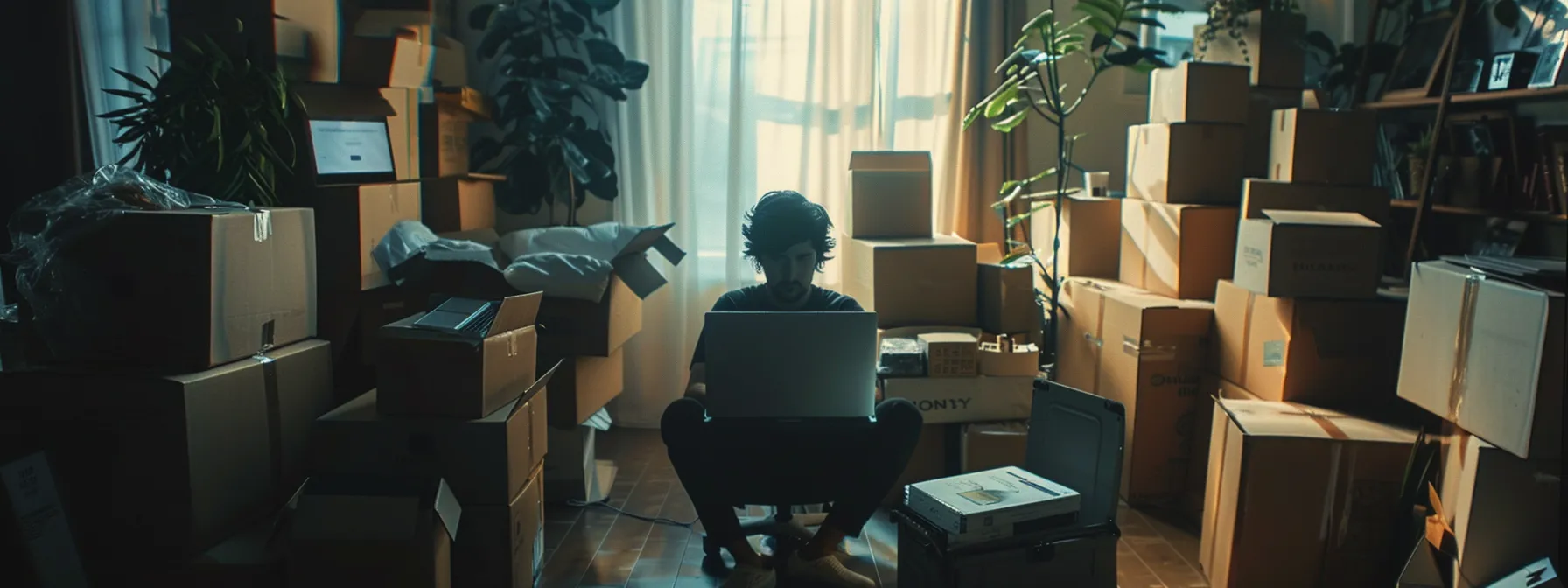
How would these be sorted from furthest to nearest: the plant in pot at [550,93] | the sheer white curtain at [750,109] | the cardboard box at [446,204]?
the sheer white curtain at [750,109]
the plant in pot at [550,93]
the cardboard box at [446,204]

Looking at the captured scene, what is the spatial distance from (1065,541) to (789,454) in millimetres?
618

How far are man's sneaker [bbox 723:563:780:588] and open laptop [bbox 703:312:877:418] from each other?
0.39 metres

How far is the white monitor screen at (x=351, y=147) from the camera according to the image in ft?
8.32

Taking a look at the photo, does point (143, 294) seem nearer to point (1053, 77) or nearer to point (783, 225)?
point (783, 225)

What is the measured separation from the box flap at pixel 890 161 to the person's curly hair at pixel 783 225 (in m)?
0.78

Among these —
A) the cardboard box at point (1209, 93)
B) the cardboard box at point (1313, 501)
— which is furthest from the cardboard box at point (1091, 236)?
the cardboard box at point (1313, 501)

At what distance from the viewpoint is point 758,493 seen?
7.25 ft

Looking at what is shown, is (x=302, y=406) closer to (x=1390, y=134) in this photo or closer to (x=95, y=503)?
(x=95, y=503)

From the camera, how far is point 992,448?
2.64m

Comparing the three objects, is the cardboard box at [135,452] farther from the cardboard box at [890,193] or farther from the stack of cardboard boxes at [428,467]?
the cardboard box at [890,193]

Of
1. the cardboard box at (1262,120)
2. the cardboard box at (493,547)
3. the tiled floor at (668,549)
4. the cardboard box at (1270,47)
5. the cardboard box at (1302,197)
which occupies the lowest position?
the tiled floor at (668,549)

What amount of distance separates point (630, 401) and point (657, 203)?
771 mm

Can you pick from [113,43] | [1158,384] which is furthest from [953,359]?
[113,43]

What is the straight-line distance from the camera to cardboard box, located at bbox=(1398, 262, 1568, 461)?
1.67 metres
